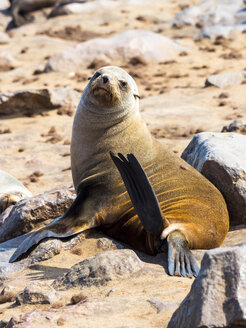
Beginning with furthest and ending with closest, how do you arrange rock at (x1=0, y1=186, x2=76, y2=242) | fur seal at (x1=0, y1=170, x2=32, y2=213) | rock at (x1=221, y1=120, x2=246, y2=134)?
1. rock at (x1=221, y1=120, x2=246, y2=134)
2. fur seal at (x1=0, y1=170, x2=32, y2=213)
3. rock at (x1=0, y1=186, x2=76, y2=242)

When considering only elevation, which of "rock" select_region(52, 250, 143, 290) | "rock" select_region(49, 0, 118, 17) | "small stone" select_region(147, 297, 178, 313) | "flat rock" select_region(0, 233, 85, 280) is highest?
"small stone" select_region(147, 297, 178, 313)

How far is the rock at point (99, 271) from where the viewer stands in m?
4.88

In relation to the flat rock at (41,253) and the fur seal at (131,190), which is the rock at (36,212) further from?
the flat rock at (41,253)

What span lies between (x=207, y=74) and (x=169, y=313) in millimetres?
15383

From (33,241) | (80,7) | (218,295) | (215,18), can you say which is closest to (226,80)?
(215,18)

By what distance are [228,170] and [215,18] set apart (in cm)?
1777

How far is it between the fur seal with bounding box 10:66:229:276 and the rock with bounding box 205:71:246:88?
9.58m

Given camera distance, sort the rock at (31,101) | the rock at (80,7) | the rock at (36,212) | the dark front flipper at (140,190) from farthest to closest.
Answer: the rock at (80,7) < the rock at (31,101) < the rock at (36,212) < the dark front flipper at (140,190)

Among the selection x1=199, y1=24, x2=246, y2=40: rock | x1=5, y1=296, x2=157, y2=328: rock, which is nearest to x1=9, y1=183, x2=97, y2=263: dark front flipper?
x1=5, y1=296, x2=157, y2=328: rock

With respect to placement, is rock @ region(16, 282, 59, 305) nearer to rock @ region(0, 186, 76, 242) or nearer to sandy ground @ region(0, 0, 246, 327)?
sandy ground @ region(0, 0, 246, 327)

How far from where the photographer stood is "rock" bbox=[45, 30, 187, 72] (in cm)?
1991

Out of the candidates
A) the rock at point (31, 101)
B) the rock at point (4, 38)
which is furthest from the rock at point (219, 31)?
the rock at point (31, 101)

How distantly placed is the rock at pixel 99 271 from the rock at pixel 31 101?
1084 cm

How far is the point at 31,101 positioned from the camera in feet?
51.1
